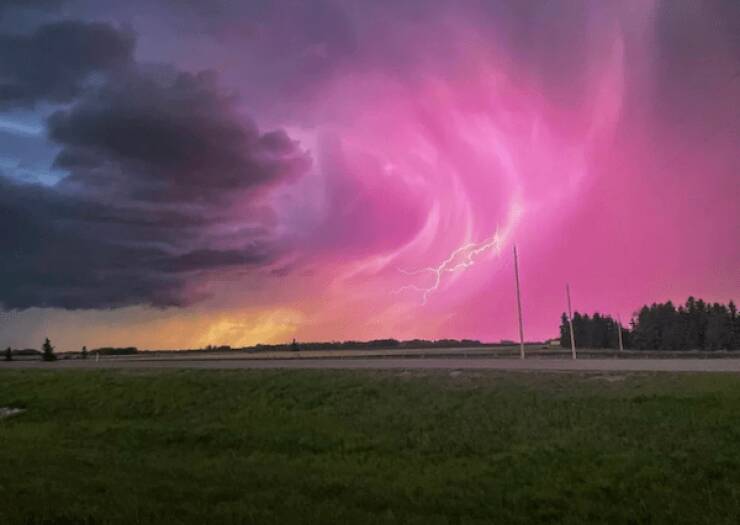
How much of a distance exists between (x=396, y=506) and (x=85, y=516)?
4856 millimetres

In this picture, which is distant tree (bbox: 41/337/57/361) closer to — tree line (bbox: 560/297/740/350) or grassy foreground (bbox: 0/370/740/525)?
grassy foreground (bbox: 0/370/740/525)

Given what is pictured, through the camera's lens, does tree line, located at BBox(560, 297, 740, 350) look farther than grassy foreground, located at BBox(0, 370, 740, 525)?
Yes

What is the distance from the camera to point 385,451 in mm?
17734

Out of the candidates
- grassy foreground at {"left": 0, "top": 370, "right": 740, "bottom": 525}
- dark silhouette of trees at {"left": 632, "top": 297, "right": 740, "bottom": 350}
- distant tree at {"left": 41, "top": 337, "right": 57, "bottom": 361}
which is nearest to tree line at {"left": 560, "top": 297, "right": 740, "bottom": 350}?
dark silhouette of trees at {"left": 632, "top": 297, "right": 740, "bottom": 350}

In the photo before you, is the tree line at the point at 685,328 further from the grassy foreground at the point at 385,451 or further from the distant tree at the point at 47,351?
the grassy foreground at the point at 385,451

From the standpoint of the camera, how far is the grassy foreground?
11.1m

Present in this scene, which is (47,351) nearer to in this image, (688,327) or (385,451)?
(385,451)

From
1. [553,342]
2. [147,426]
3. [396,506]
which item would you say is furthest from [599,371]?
[553,342]

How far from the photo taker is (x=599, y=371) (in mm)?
29375

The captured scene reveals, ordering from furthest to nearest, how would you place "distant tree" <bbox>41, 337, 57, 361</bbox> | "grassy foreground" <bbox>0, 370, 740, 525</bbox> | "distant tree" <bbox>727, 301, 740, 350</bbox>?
"distant tree" <bbox>727, 301, 740, 350</bbox>, "distant tree" <bbox>41, 337, 57, 361</bbox>, "grassy foreground" <bbox>0, 370, 740, 525</bbox>

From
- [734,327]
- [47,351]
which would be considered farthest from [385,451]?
[734,327]

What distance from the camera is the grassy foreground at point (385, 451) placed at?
36.6 feet

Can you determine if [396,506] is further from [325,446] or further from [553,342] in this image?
[553,342]

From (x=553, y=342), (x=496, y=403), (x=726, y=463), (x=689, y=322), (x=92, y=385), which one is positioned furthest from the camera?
(x=553, y=342)
